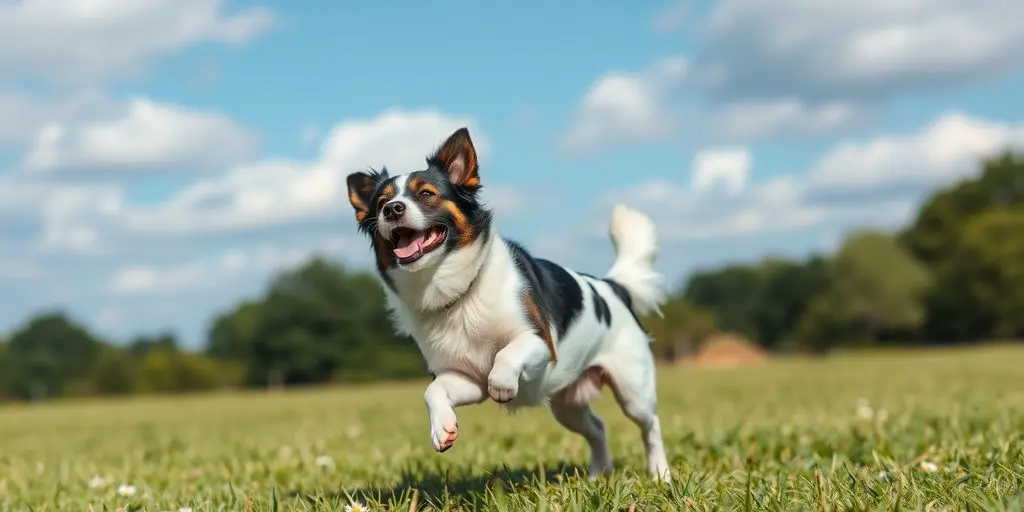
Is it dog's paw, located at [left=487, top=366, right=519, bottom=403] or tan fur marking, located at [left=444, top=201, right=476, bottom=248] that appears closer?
dog's paw, located at [left=487, top=366, right=519, bottom=403]

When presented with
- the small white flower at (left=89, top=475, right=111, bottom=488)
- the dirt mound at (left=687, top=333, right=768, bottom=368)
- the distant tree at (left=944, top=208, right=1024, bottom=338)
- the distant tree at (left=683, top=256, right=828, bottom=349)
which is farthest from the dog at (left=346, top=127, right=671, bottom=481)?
the distant tree at (left=683, top=256, right=828, bottom=349)

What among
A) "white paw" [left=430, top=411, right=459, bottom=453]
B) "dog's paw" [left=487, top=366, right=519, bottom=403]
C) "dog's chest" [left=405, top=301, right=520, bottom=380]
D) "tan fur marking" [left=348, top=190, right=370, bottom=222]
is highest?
"tan fur marking" [left=348, top=190, right=370, bottom=222]

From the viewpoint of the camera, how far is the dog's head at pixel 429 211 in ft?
13.9

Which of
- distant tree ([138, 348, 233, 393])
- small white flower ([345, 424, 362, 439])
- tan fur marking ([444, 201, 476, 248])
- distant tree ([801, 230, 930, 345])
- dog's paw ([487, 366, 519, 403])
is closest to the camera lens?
dog's paw ([487, 366, 519, 403])

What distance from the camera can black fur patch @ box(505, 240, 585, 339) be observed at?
15.2 feet

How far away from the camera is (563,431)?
29.0 feet

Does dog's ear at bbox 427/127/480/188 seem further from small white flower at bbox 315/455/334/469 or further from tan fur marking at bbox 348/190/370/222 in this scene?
small white flower at bbox 315/455/334/469

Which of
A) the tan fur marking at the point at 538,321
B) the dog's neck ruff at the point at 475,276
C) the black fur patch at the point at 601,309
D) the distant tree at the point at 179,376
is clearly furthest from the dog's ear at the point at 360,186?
the distant tree at the point at 179,376

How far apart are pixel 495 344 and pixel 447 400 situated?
41 cm

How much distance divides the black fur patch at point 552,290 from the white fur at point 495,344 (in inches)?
2.3

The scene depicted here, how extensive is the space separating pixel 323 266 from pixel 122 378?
19.5 meters

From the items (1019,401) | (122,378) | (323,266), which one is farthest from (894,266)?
(1019,401)

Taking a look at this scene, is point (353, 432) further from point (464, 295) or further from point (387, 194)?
point (387, 194)

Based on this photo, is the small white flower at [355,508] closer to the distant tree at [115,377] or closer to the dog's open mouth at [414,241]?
the dog's open mouth at [414,241]
